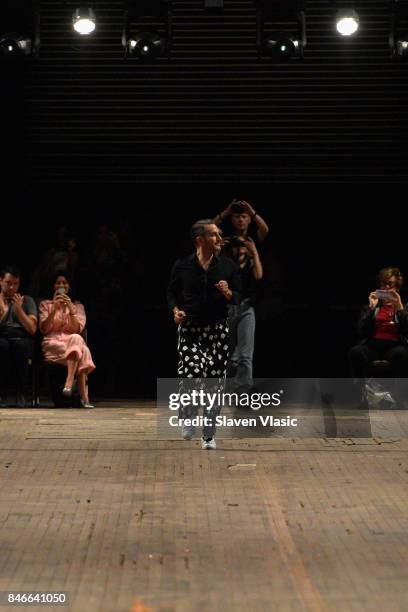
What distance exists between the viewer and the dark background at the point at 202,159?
62.8 ft

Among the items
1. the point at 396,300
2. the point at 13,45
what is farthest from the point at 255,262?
the point at 13,45

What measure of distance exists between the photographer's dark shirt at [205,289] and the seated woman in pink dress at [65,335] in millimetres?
3578

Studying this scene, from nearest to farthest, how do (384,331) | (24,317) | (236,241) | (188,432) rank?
(188,432)
(236,241)
(24,317)
(384,331)

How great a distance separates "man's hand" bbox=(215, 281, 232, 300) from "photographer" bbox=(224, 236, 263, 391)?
2803 mm

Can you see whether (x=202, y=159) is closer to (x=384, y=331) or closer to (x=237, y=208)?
(x=237, y=208)

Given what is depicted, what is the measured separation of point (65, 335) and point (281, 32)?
4168 millimetres

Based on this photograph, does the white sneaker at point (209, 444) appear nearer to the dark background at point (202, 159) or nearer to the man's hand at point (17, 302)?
the man's hand at point (17, 302)

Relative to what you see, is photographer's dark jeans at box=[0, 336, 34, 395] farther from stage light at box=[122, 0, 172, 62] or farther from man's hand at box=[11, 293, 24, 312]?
stage light at box=[122, 0, 172, 62]

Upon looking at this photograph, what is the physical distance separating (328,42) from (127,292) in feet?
13.7

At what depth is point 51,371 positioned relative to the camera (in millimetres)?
16781

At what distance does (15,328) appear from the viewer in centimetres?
1677

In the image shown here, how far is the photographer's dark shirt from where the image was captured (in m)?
13.0

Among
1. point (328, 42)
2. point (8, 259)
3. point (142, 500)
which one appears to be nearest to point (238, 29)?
point (328, 42)

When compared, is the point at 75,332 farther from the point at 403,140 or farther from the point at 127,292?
the point at 403,140
